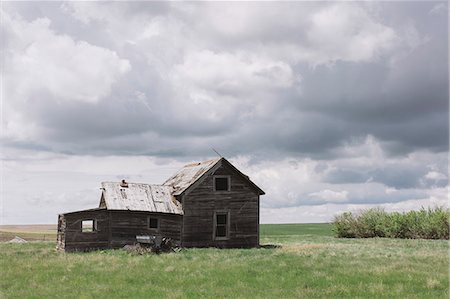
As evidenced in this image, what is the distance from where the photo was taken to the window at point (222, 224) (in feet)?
127

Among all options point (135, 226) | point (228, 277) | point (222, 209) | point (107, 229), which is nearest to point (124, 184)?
point (135, 226)

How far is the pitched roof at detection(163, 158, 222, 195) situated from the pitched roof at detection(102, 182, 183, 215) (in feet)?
3.05

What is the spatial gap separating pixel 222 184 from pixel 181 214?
12.4 feet

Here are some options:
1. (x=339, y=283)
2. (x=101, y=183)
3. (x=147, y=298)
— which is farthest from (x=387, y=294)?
(x=101, y=183)

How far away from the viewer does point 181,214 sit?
1471 inches

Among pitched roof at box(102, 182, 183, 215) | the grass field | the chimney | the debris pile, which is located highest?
the chimney

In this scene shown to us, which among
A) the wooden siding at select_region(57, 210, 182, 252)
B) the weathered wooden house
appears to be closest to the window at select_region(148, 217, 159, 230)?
the weathered wooden house

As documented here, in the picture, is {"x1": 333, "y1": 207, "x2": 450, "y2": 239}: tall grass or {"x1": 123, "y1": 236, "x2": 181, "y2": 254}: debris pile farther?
{"x1": 333, "y1": 207, "x2": 450, "y2": 239}: tall grass

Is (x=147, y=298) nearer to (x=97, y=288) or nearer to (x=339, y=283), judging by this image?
(x=97, y=288)

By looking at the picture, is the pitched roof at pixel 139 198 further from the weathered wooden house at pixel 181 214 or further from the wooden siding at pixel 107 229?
the wooden siding at pixel 107 229

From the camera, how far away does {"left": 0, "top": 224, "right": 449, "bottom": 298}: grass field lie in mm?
17047

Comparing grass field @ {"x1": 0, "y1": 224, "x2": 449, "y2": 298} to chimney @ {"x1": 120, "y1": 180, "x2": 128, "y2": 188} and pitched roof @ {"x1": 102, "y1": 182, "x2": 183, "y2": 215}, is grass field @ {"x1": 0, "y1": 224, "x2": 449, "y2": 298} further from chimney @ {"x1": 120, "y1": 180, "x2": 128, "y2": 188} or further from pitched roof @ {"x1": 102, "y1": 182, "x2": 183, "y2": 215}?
chimney @ {"x1": 120, "y1": 180, "x2": 128, "y2": 188}

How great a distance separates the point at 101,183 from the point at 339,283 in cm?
2283

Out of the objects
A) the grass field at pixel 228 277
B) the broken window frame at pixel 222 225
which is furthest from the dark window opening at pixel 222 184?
the grass field at pixel 228 277
